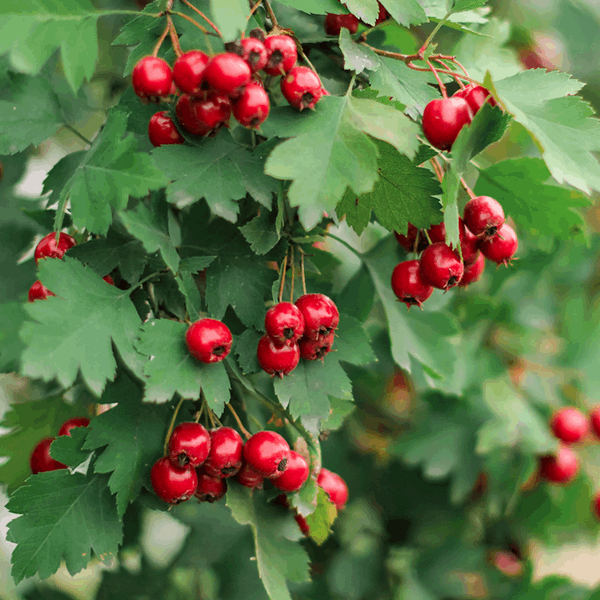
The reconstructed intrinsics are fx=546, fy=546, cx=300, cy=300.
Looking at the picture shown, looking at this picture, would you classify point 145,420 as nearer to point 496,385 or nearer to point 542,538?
point 496,385

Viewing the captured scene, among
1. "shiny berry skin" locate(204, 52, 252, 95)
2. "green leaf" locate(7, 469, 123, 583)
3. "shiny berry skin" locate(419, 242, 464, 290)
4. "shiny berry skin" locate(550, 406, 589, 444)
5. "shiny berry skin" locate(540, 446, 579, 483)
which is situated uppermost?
"shiny berry skin" locate(204, 52, 252, 95)

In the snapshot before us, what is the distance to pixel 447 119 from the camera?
585mm

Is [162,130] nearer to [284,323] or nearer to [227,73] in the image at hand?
[227,73]

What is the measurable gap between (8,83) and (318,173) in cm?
45

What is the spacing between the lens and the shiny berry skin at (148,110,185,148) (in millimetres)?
607

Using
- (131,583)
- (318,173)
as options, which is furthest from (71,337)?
(131,583)

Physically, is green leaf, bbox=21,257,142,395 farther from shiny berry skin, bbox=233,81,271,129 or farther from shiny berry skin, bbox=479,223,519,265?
shiny berry skin, bbox=479,223,519,265

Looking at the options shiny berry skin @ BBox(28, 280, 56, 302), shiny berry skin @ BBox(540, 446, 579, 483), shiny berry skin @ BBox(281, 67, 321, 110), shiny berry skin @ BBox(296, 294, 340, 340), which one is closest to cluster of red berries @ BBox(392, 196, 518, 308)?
shiny berry skin @ BBox(296, 294, 340, 340)

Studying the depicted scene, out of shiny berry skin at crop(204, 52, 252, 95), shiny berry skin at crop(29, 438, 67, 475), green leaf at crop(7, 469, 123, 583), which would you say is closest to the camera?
shiny berry skin at crop(204, 52, 252, 95)

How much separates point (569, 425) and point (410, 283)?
98 cm

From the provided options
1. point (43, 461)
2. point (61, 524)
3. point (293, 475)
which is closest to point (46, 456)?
point (43, 461)

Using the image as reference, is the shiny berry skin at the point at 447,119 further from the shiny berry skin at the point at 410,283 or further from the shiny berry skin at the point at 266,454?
the shiny berry skin at the point at 266,454

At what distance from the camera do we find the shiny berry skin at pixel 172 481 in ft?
2.04

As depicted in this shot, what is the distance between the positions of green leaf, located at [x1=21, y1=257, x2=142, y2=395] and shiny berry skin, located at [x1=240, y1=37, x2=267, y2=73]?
285mm
